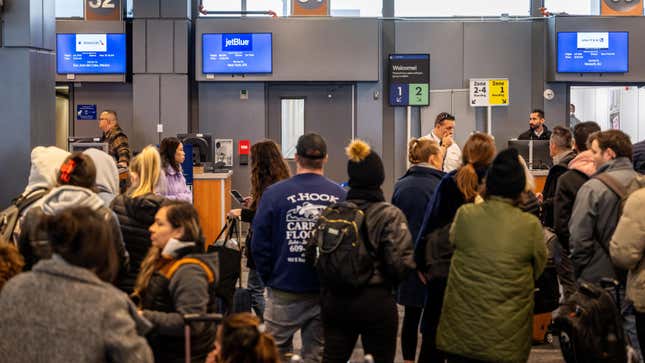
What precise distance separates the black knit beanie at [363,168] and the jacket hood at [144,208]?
96 centimetres

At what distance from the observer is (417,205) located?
5430 millimetres

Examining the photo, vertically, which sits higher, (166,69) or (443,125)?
(166,69)

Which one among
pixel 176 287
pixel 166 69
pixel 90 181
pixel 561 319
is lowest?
pixel 561 319

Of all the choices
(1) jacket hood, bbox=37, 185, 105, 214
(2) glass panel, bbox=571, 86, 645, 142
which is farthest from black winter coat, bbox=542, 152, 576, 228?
(2) glass panel, bbox=571, 86, 645, 142

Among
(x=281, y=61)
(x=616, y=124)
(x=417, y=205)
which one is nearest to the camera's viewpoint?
(x=417, y=205)

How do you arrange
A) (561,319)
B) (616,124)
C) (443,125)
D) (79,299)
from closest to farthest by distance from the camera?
1. (79,299)
2. (561,319)
3. (443,125)
4. (616,124)

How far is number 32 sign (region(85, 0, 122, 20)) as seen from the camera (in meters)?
13.1

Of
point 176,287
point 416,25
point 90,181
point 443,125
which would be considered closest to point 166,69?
point 416,25

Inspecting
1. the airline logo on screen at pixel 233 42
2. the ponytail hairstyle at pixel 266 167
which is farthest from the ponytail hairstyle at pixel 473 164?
the airline logo on screen at pixel 233 42

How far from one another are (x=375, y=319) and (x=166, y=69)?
953 cm

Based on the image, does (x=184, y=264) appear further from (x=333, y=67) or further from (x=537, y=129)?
(x=333, y=67)

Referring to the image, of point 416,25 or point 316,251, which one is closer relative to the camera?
point 316,251

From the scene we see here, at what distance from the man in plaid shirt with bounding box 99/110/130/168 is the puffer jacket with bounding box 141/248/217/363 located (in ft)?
22.9

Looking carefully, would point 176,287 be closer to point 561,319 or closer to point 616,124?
point 561,319
